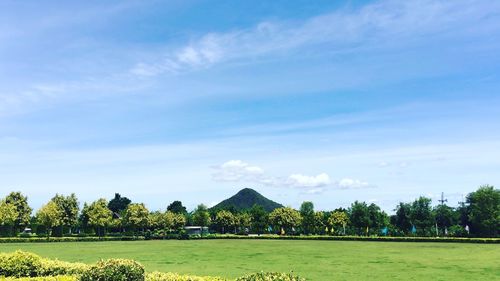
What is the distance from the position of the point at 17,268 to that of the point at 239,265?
15159 mm

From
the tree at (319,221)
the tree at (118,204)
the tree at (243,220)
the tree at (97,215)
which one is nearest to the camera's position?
the tree at (97,215)

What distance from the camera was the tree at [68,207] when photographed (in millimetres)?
86069

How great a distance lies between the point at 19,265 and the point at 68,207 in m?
73.4

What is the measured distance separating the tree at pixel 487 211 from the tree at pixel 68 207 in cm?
6799

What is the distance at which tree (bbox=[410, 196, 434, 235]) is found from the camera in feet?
255

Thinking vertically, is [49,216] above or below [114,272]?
above

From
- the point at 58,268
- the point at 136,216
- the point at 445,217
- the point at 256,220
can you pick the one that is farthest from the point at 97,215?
the point at 58,268

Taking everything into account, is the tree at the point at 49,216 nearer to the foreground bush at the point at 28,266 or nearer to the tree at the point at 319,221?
the tree at the point at 319,221

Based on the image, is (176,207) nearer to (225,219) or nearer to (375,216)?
(225,219)

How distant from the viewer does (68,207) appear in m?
87.6

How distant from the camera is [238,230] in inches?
4090

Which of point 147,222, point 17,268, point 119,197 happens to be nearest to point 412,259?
point 17,268

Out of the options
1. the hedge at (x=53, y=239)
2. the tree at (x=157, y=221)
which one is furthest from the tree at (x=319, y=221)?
the hedge at (x=53, y=239)

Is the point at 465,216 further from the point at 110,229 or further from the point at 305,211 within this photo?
the point at 110,229
